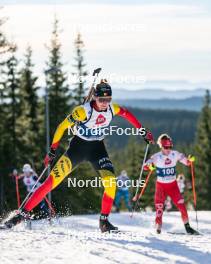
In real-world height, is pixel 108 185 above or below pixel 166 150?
below

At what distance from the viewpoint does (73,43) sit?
159 feet

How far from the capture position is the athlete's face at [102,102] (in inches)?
364

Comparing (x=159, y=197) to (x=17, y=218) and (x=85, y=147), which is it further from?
(x=17, y=218)

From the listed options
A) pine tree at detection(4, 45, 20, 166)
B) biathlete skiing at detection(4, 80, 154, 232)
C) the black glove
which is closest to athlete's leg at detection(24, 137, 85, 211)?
biathlete skiing at detection(4, 80, 154, 232)

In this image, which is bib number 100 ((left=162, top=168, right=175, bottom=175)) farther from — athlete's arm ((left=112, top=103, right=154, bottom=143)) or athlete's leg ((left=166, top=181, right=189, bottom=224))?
athlete's arm ((left=112, top=103, right=154, bottom=143))

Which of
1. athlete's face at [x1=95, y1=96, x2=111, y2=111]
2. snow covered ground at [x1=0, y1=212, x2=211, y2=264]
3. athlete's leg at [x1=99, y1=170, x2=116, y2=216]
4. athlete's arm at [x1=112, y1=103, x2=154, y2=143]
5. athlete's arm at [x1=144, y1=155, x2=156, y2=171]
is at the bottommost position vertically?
snow covered ground at [x1=0, y1=212, x2=211, y2=264]

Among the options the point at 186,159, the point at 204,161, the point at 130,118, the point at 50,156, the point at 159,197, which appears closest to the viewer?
the point at 50,156

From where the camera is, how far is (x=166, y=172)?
11953mm

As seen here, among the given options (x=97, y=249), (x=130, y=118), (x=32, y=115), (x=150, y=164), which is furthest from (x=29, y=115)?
(x=97, y=249)

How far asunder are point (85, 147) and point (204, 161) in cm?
5054

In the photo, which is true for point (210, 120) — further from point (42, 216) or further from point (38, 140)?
point (42, 216)

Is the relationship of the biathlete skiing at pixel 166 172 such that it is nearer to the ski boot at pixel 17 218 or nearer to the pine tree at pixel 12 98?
the ski boot at pixel 17 218

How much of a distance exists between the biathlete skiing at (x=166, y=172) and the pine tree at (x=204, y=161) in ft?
151

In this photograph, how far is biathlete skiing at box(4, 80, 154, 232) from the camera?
30.2 ft
